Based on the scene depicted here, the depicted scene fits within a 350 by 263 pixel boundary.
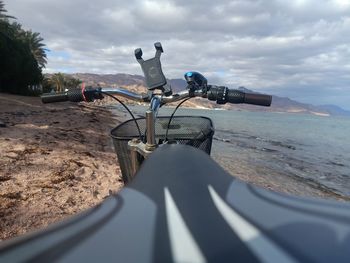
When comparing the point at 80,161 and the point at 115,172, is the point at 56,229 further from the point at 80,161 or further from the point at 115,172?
the point at 80,161

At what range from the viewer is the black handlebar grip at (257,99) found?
234 cm

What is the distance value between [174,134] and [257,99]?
0.98 metres

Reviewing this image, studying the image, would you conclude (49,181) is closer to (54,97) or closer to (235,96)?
(54,97)

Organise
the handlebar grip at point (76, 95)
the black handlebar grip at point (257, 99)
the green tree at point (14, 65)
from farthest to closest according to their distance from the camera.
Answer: the green tree at point (14, 65)
the handlebar grip at point (76, 95)
the black handlebar grip at point (257, 99)

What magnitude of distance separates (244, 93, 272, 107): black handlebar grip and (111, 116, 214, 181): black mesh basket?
67 cm

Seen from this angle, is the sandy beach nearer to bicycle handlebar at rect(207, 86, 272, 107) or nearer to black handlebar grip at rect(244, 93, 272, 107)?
bicycle handlebar at rect(207, 86, 272, 107)

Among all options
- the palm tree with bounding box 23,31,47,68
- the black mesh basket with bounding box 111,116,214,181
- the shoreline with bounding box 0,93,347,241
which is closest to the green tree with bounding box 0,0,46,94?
the palm tree with bounding box 23,31,47,68

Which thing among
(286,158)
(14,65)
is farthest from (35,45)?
(286,158)

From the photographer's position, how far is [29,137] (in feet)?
28.6

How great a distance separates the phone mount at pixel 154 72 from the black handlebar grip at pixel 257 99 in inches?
22.5

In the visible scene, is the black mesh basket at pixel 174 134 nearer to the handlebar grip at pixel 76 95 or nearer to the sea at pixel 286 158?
the handlebar grip at pixel 76 95

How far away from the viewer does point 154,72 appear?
2.45 meters

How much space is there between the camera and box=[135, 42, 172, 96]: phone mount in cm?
242

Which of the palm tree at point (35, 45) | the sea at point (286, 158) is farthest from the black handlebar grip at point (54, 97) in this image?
the palm tree at point (35, 45)
